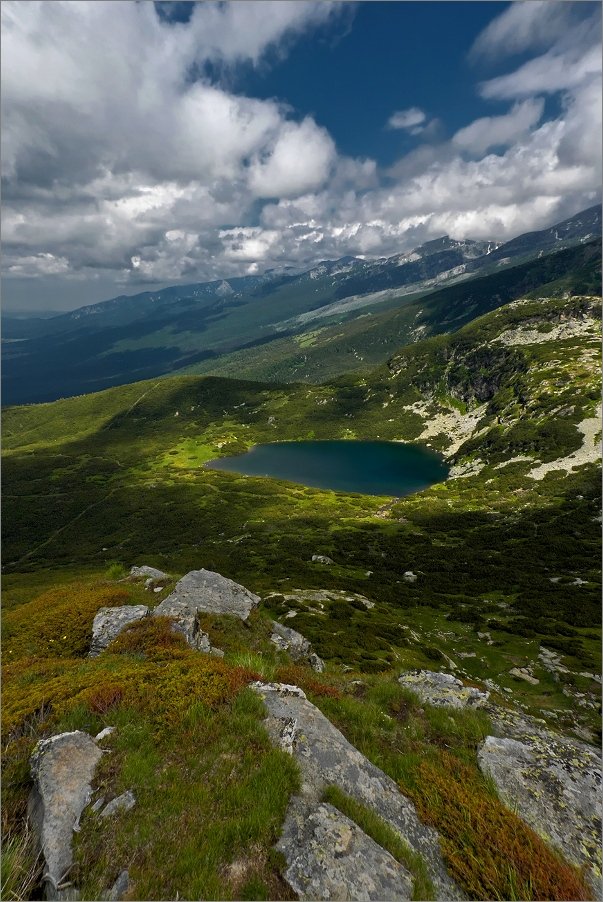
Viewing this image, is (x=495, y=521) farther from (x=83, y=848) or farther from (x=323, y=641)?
(x=83, y=848)

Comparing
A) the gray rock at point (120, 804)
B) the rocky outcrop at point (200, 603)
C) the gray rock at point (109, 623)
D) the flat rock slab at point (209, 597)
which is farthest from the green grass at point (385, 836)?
the flat rock slab at point (209, 597)

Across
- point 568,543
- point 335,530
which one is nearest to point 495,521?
point 568,543

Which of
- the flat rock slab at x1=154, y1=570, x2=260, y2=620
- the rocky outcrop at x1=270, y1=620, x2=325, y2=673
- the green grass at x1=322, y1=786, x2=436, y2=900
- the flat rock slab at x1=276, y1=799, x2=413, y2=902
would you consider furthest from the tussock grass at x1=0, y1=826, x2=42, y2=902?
the rocky outcrop at x1=270, y1=620, x2=325, y2=673

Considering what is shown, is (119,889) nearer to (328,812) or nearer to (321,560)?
(328,812)

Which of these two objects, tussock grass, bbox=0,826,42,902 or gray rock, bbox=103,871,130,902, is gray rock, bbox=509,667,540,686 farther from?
tussock grass, bbox=0,826,42,902

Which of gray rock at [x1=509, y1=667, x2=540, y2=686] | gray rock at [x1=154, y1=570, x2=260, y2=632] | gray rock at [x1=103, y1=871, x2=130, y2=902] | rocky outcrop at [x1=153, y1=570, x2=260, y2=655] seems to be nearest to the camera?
gray rock at [x1=103, y1=871, x2=130, y2=902]
